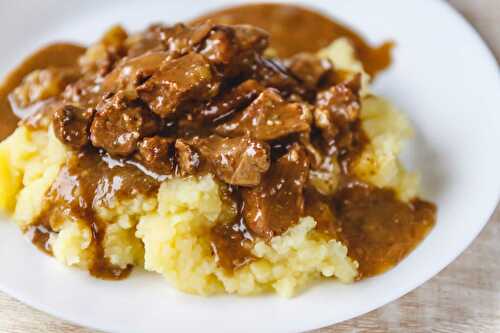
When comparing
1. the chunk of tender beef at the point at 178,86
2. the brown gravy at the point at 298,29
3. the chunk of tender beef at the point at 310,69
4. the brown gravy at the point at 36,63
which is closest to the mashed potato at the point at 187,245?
the chunk of tender beef at the point at 178,86

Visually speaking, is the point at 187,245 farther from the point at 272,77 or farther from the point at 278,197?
the point at 272,77

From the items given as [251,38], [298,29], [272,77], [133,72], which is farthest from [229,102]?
[298,29]

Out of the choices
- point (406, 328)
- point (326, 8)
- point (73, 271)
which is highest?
point (326, 8)

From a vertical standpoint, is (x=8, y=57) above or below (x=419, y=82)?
above

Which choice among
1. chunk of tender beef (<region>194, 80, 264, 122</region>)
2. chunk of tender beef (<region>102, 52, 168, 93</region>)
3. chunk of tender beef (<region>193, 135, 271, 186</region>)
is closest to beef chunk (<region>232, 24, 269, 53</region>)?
chunk of tender beef (<region>194, 80, 264, 122</region>)

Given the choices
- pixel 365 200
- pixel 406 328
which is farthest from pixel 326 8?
pixel 406 328

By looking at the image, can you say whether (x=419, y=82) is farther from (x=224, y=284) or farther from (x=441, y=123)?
(x=224, y=284)
